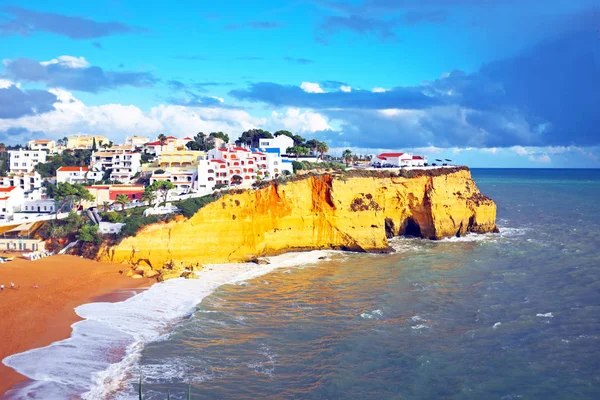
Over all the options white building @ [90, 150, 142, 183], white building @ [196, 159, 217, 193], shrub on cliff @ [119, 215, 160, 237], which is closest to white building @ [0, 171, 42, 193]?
white building @ [90, 150, 142, 183]

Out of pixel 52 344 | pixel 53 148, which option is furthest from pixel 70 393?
pixel 53 148

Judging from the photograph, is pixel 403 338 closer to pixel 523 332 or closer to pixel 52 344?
pixel 523 332

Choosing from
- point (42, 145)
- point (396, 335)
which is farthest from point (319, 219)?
point (42, 145)

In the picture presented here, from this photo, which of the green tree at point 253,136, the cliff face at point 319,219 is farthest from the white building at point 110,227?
the green tree at point 253,136

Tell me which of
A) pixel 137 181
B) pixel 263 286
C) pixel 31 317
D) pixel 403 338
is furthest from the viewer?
pixel 137 181

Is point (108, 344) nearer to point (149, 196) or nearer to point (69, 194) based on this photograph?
point (149, 196)
